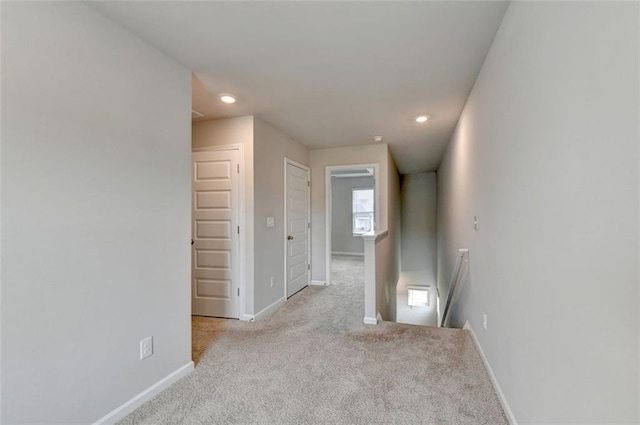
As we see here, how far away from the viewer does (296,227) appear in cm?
445

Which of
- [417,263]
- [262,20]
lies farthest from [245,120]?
[417,263]

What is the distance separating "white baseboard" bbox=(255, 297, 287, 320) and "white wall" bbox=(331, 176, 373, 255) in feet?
18.3

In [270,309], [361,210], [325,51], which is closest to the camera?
[325,51]

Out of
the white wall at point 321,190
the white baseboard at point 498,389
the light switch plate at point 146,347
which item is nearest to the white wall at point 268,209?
the white wall at point 321,190

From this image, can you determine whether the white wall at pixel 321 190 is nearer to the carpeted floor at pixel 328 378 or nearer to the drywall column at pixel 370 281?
the drywall column at pixel 370 281

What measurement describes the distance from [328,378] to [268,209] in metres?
2.07

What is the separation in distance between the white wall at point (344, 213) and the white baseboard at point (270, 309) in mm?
5573

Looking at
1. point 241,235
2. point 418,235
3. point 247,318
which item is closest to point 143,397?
point 247,318

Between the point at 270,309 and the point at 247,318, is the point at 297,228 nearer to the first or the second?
the point at 270,309

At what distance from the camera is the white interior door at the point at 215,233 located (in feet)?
11.1

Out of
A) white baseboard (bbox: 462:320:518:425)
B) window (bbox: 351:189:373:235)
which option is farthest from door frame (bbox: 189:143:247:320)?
window (bbox: 351:189:373:235)

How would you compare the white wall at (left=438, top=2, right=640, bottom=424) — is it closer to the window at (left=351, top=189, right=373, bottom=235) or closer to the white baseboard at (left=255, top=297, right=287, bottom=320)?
the white baseboard at (left=255, top=297, right=287, bottom=320)

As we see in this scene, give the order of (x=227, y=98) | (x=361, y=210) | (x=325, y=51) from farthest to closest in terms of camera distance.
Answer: (x=361, y=210), (x=227, y=98), (x=325, y=51)

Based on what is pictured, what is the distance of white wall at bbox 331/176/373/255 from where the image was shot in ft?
Result: 30.6
